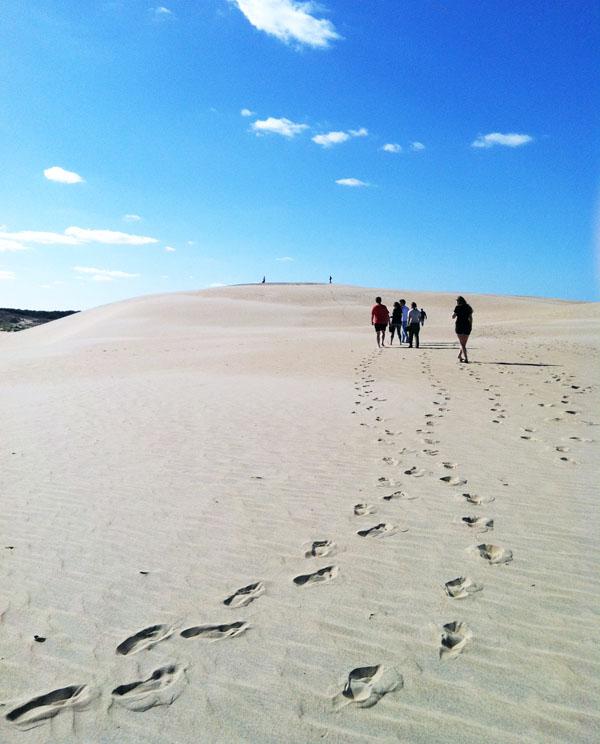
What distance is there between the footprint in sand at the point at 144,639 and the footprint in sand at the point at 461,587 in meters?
1.89

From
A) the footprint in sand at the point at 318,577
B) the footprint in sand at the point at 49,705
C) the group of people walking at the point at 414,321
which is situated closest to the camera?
the footprint in sand at the point at 49,705

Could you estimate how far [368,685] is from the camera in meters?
2.76

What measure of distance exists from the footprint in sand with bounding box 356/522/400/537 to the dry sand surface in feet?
0.09

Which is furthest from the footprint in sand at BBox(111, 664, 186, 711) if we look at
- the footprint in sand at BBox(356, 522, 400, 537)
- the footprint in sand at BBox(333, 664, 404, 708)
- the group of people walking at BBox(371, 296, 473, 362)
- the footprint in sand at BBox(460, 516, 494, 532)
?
the group of people walking at BBox(371, 296, 473, 362)

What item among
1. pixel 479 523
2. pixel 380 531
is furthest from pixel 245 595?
pixel 479 523

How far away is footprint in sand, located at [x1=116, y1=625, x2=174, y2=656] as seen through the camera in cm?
310

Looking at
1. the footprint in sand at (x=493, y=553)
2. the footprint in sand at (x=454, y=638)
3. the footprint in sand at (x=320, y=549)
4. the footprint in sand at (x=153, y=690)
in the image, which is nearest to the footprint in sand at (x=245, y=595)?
the footprint in sand at (x=320, y=549)

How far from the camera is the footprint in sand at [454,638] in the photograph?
297 centimetres

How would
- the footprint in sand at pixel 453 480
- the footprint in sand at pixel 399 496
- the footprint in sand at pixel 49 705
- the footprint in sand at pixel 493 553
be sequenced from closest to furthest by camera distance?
1. the footprint in sand at pixel 49 705
2. the footprint in sand at pixel 493 553
3. the footprint in sand at pixel 399 496
4. the footprint in sand at pixel 453 480

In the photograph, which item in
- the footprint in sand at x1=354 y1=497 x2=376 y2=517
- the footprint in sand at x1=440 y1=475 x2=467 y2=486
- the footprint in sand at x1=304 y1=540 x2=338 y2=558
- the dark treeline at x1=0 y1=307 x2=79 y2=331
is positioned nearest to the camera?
the footprint in sand at x1=304 y1=540 x2=338 y2=558

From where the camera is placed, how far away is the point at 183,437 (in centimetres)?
822

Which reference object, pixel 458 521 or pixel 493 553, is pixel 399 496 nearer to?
pixel 458 521

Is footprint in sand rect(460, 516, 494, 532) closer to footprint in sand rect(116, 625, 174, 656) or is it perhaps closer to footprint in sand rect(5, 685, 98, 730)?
footprint in sand rect(116, 625, 174, 656)

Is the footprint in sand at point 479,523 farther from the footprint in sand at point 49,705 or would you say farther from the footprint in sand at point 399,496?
the footprint in sand at point 49,705
